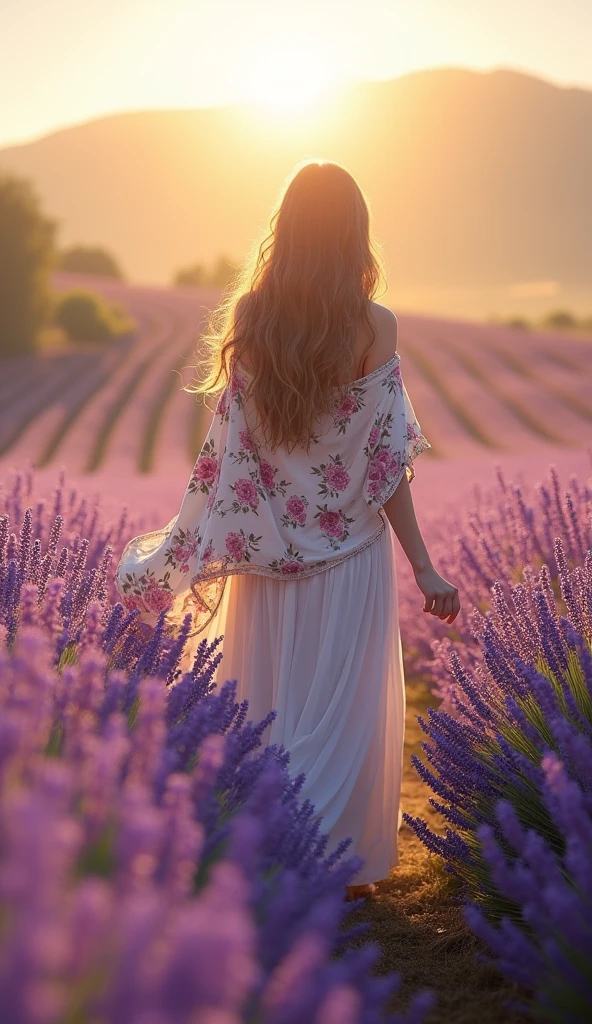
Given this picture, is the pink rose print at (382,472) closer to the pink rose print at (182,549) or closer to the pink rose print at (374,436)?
the pink rose print at (374,436)

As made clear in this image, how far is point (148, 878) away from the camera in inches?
39.4

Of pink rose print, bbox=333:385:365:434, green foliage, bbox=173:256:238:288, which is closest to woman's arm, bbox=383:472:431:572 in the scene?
pink rose print, bbox=333:385:365:434

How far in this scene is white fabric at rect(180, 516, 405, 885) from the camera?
283 cm

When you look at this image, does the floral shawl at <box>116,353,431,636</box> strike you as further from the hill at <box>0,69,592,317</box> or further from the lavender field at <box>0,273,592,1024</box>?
the hill at <box>0,69,592,317</box>

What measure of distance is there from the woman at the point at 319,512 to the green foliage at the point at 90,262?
52.0 metres

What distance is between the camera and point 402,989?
84.6 inches

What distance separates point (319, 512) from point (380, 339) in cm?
54

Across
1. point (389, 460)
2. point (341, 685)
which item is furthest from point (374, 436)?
point (341, 685)

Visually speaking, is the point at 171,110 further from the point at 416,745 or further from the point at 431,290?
the point at 416,745

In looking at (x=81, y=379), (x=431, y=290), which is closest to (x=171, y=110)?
(x=431, y=290)

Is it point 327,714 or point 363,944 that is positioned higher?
point 327,714

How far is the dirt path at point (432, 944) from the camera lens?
6.30 ft

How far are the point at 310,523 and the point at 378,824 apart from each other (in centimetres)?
92

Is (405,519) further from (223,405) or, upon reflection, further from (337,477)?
(223,405)
